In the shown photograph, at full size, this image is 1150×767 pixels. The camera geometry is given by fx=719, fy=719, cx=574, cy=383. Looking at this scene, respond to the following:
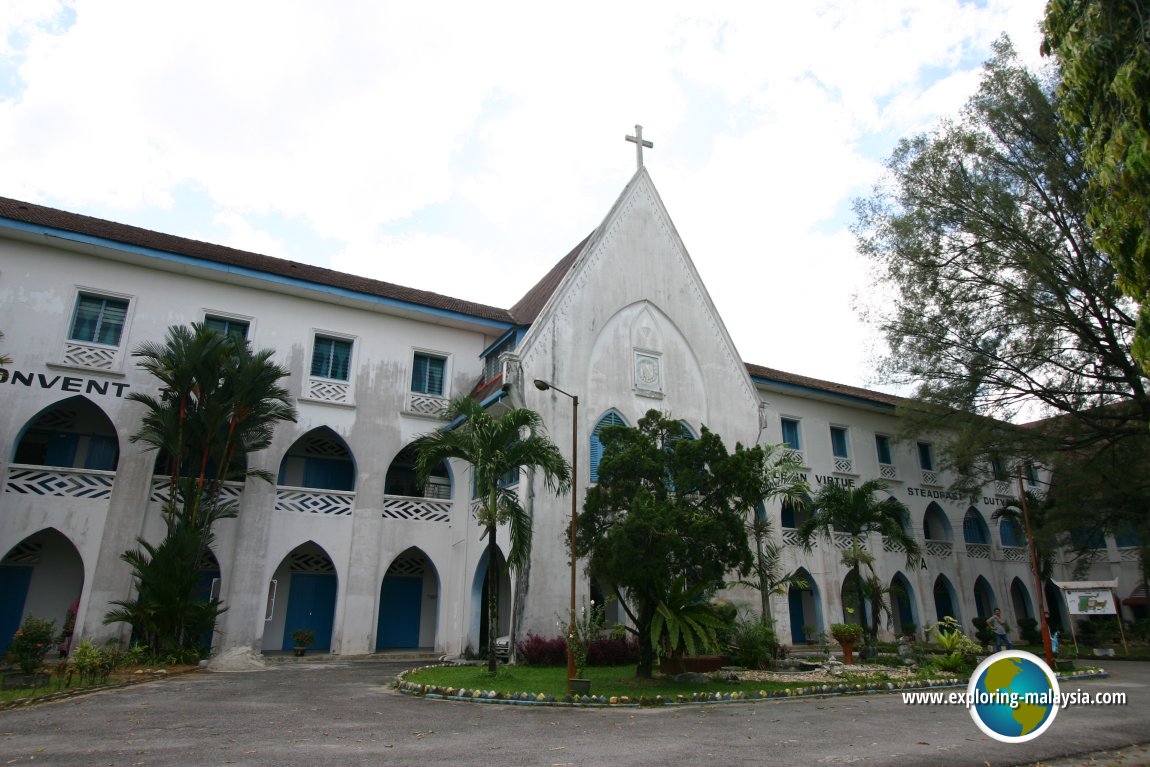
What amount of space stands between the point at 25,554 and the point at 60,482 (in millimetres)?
2651

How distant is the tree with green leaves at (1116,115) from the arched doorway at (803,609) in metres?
21.2

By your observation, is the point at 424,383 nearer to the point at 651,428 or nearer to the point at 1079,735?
the point at 651,428

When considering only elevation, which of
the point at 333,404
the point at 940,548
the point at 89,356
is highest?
the point at 89,356

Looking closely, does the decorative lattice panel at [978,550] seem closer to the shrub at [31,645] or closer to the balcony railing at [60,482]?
the balcony railing at [60,482]

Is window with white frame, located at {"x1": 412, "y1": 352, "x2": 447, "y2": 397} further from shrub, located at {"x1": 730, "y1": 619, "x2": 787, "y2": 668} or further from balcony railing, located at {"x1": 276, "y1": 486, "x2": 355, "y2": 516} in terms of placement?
shrub, located at {"x1": 730, "y1": 619, "x2": 787, "y2": 668}

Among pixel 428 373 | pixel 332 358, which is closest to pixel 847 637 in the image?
pixel 428 373

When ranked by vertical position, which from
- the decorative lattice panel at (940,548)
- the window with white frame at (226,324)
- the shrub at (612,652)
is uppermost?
the window with white frame at (226,324)

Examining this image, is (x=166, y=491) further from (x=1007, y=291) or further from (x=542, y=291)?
(x=1007, y=291)

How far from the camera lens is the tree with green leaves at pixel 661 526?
491 inches

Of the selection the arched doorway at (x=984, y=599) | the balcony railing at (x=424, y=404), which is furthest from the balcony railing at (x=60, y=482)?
the arched doorway at (x=984, y=599)

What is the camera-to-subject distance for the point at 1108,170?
6250 millimetres


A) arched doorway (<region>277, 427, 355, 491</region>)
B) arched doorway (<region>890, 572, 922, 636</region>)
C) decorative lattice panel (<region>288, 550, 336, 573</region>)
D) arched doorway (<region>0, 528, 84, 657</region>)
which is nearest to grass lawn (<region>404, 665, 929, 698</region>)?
decorative lattice panel (<region>288, 550, 336, 573</region>)

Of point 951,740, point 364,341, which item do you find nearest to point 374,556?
point 364,341

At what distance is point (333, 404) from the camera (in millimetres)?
20312
